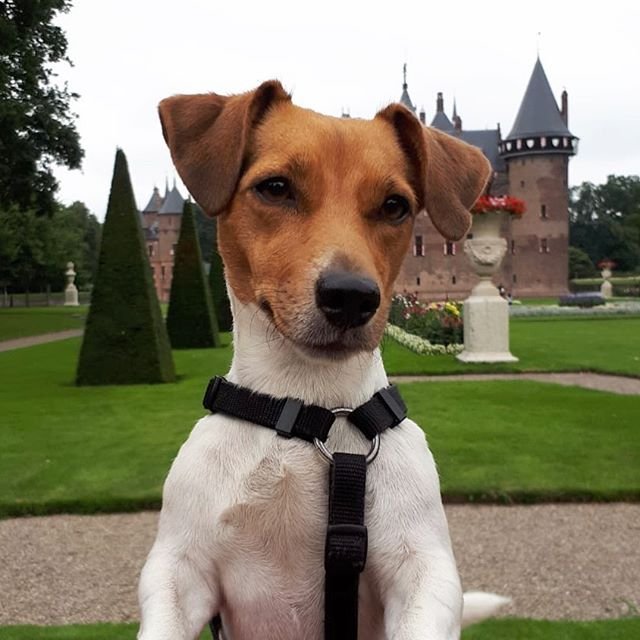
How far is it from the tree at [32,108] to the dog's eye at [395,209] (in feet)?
72.4

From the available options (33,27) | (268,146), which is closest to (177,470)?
(268,146)

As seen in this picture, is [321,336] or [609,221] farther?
[609,221]

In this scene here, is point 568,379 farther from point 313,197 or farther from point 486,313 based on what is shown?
point 313,197

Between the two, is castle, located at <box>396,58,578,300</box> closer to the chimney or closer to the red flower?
the chimney

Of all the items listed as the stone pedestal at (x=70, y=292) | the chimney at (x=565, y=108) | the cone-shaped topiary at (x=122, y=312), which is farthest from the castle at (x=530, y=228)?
the cone-shaped topiary at (x=122, y=312)

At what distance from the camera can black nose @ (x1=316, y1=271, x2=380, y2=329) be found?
6.37ft

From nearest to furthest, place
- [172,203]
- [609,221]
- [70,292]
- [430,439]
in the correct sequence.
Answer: [430,439], [70,292], [172,203], [609,221]

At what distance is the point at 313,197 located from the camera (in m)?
2.16

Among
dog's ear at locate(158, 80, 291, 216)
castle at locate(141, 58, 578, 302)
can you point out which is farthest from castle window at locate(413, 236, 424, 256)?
dog's ear at locate(158, 80, 291, 216)

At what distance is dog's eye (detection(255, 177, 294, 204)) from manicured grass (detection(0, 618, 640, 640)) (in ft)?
8.16

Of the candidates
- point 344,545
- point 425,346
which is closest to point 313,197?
point 344,545

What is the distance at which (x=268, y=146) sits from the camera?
2.27 m

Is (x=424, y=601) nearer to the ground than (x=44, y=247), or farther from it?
nearer to the ground

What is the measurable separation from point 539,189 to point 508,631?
62.7 m
